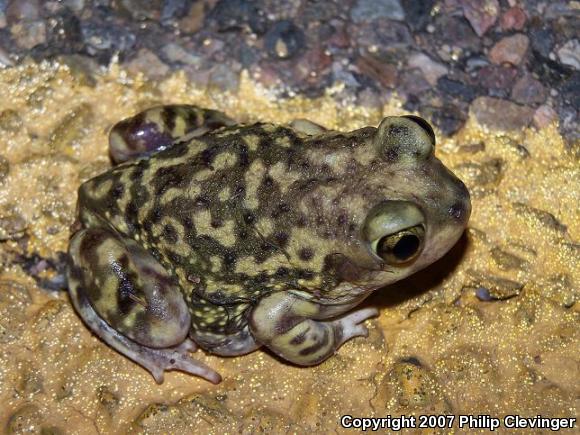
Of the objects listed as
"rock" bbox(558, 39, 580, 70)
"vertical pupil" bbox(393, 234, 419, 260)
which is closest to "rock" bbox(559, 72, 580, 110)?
"rock" bbox(558, 39, 580, 70)

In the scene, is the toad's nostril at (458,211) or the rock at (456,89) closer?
the toad's nostril at (458,211)

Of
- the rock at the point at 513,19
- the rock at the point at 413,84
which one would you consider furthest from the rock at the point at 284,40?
the rock at the point at 513,19

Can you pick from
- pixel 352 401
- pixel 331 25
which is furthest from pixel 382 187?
pixel 331 25

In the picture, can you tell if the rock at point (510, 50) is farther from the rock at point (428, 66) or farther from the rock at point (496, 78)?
the rock at point (428, 66)

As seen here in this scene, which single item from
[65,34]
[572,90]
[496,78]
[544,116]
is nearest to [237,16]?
[65,34]

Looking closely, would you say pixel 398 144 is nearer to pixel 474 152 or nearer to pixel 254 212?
pixel 254 212

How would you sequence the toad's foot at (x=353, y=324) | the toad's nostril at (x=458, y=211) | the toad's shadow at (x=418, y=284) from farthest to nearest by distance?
the toad's shadow at (x=418, y=284) → the toad's foot at (x=353, y=324) → the toad's nostril at (x=458, y=211)

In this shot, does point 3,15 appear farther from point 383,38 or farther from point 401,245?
point 401,245
